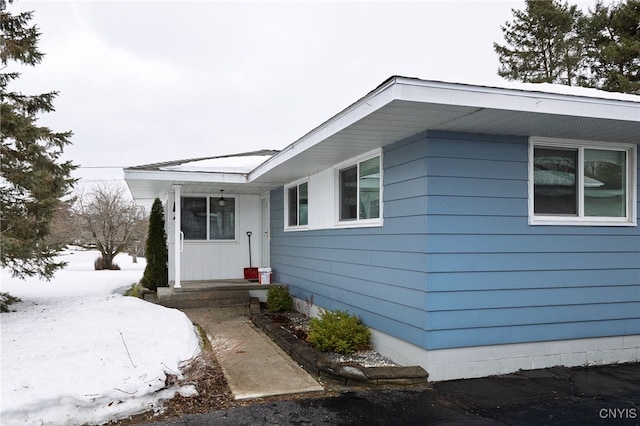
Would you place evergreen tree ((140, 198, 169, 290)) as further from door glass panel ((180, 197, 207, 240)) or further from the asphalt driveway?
the asphalt driveway

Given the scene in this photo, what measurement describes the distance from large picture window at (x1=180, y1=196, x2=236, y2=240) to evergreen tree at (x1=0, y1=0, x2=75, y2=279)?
2966 millimetres

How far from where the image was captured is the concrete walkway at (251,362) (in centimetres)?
444

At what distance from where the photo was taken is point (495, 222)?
4.76 meters

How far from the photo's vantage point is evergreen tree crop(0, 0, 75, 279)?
7105 millimetres

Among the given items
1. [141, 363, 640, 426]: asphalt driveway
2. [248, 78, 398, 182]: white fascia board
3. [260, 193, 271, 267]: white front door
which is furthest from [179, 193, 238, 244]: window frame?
[141, 363, 640, 426]: asphalt driveway

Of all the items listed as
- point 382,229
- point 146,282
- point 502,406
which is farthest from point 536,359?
point 146,282

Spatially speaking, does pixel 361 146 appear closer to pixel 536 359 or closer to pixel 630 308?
pixel 536 359

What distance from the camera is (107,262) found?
18.5 metres

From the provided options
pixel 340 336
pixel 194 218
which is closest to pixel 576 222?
pixel 340 336

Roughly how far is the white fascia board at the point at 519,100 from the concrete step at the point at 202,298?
6766mm

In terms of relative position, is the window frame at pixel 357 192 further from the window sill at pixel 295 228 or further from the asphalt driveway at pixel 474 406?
the asphalt driveway at pixel 474 406

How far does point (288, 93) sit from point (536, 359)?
30.0 meters

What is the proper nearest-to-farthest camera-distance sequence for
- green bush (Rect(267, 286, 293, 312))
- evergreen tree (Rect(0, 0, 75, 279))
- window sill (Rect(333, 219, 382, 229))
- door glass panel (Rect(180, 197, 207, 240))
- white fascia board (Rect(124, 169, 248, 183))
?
window sill (Rect(333, 219, 382, 229)), evergreen tree (Rect(0, 0, 75, 279)), white fascia board (Rect(124, 169, 248, 183)), green bush (Rect(267, 286, 293, 312)), door glass panel (Rect(180, 197, 207, 240))

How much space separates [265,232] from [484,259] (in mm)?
7122
